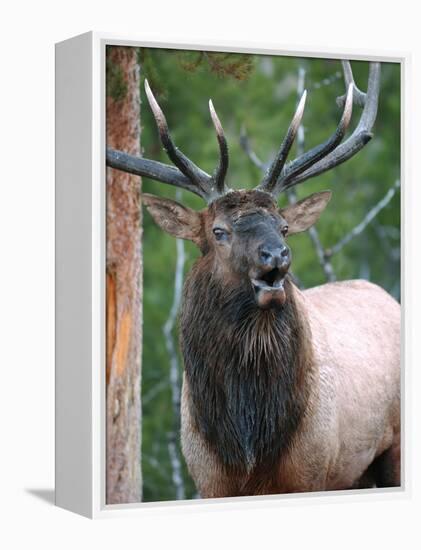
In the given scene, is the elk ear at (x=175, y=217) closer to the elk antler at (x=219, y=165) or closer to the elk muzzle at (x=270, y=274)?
the elk antler at (x=219, y=165)

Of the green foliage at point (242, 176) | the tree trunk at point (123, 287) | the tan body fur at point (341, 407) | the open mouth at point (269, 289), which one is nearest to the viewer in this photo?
the open mouth at point (269, 289)

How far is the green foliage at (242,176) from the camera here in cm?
1274

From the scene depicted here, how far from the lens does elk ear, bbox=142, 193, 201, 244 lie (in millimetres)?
7543

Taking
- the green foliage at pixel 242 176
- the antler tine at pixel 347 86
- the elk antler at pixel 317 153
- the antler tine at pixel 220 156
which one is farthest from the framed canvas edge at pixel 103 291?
the green foliage at pixel 242 176

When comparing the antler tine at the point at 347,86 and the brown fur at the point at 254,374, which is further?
the antler tine at the point at 347,86

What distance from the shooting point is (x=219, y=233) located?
290 inches

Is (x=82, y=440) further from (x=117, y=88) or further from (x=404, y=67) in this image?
(x=404, y=67)

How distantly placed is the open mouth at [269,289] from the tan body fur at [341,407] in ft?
1.80

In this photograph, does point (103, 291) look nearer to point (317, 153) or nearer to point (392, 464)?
point (317, 153)

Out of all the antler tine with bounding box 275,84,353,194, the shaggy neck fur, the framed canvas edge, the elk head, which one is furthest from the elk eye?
the framed canvas edge

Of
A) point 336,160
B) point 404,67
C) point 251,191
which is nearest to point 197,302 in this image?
point 251,191

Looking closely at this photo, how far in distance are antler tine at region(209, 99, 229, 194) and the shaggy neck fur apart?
42 cm

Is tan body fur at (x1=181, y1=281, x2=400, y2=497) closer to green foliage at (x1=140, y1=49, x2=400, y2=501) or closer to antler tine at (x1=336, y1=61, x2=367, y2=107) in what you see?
antler tine at (x1=336, y1=61, x2=367, y2=107)

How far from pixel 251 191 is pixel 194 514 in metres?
1.81
